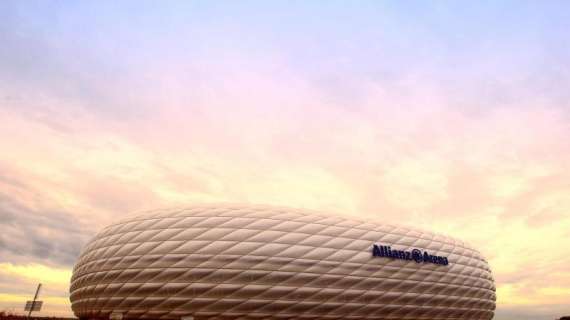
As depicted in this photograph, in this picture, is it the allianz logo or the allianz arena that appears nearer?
the allianz arena

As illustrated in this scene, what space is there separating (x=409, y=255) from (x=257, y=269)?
18.9m

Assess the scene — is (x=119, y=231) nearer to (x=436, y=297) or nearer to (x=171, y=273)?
(x=171, y=273)

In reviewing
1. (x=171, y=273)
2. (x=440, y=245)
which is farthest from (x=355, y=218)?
(x=171, y=273)

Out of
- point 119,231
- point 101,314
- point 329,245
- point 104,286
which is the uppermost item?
point 119,231

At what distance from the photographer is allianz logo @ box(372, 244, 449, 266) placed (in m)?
42.8

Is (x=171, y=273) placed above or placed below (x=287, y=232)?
below

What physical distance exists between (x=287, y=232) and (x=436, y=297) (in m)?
20.8

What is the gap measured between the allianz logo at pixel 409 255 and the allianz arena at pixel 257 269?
125mm

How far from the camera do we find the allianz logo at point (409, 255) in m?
42.8

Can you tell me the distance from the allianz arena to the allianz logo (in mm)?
125

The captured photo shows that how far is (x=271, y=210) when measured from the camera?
4294 cm

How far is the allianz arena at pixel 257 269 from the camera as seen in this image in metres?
37.9

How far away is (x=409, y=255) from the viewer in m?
44.5

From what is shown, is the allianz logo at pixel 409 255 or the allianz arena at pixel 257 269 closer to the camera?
the allianz arena at pixel 257 269
